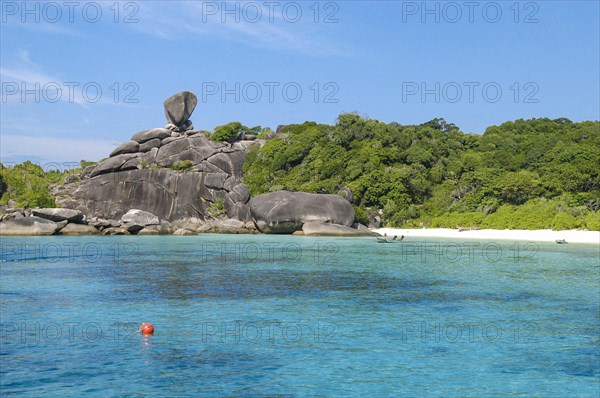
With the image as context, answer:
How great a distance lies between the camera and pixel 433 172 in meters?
64.5

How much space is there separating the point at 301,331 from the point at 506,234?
38.2m

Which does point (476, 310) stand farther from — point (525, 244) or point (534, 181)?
point (534, 181)

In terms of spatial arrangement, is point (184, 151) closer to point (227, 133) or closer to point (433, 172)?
point (227, 133)

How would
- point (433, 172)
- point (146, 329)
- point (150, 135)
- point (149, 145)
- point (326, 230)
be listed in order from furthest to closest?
point (150, 135)
point (149, 145)
point (433, 172)
point (326, 230)
point (146, 329)

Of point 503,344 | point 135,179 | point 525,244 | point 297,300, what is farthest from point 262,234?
point 503,344

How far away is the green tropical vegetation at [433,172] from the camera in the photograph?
165 ft

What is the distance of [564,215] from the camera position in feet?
149

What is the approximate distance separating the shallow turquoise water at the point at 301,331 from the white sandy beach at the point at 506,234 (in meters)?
18.6

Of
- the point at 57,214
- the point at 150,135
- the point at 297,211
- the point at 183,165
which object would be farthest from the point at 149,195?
the point at 297,211

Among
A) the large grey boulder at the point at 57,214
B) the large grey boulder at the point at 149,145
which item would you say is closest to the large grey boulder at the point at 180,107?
the large grey boulder at the point at 149,145

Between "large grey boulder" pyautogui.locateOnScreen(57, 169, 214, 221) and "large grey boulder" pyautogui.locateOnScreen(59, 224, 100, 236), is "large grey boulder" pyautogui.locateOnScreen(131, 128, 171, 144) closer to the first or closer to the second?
"large grey boulder" pyautogui.locateOnScreen(57, 169, 214, 221)

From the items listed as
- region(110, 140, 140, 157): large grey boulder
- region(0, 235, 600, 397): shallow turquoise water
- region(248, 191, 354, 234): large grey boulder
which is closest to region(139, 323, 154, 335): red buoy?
region(0, 235, 600, 397): shallow turquoise water

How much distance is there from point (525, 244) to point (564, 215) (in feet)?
27.5

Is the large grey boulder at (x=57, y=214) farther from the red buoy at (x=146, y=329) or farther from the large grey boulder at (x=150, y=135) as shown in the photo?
the red buoy at (x=146, y=329)
